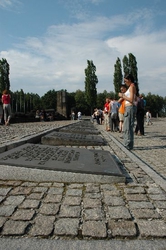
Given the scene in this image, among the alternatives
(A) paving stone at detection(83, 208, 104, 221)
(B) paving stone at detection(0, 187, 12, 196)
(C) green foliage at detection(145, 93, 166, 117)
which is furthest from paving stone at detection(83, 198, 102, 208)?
(C) green foliage at detection(145, 93, 166, 117)

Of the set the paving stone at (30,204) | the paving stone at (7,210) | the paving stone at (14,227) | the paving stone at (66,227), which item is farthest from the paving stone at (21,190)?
the paving stone at (66,227)

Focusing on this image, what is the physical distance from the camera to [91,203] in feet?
8.99

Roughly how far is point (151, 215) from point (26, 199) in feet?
4.01

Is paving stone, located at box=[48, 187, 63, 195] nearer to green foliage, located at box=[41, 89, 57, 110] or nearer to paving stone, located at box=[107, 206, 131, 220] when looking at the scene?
paving stone, located at box=[107, 206, 131, 220]

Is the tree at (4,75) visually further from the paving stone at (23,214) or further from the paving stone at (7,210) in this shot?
the paving stone at (23,214)

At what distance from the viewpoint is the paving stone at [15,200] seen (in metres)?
2.70

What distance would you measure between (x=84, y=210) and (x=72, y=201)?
0.26 meters

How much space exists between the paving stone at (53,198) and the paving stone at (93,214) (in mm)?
377

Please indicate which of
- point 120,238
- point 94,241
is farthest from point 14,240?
point 120,238

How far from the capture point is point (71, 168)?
11.5 ft

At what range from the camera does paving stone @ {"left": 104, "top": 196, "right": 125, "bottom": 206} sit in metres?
2.72

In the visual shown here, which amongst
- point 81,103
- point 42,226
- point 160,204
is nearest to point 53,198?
point 42,226

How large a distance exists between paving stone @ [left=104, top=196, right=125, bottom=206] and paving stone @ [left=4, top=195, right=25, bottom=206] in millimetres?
846

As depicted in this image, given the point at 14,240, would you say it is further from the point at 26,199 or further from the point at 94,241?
the point at 26,199
